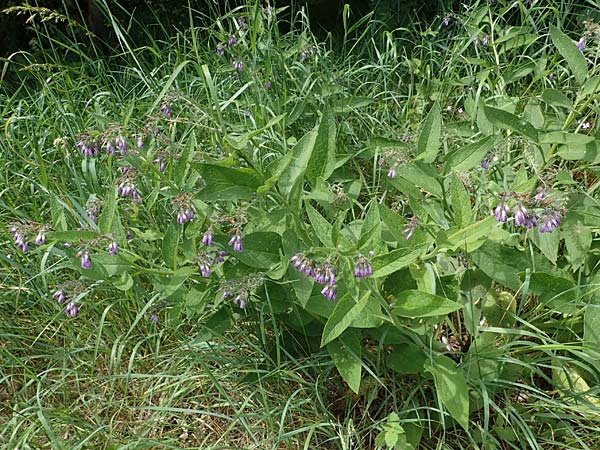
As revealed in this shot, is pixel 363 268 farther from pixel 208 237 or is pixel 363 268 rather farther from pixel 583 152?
pixel 583 152

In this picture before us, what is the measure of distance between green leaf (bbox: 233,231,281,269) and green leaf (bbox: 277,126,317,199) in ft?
0.48

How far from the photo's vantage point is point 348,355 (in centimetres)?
189

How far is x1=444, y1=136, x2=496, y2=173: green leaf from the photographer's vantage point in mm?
1975

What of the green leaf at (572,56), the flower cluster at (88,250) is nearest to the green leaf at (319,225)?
the flower cluster at (88,250)

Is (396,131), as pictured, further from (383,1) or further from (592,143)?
(383,1)

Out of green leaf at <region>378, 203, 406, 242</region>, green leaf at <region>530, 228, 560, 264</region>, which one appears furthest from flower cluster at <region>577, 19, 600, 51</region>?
green leaf at <region>378, 203, 406, 242</region>

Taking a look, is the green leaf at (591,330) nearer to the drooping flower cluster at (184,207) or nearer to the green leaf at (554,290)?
the green leaf at (554,290)

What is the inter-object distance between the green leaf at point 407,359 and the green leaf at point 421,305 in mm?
236

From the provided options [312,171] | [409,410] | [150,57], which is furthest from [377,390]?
[150,57]

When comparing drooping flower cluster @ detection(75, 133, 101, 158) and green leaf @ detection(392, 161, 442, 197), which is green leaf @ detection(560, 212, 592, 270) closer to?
green leaf @ detection(392, 161, 442, 197)

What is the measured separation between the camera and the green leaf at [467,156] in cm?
198

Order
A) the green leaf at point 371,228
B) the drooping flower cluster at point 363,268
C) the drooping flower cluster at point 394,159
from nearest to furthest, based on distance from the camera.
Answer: the drooping flower cluster at point 363,268 < the green leaf at point 371,228 < the drooping flower cluster at point 394,159

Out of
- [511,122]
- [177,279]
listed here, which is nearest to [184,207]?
[177,279]

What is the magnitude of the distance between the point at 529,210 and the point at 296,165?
0.62 meters
